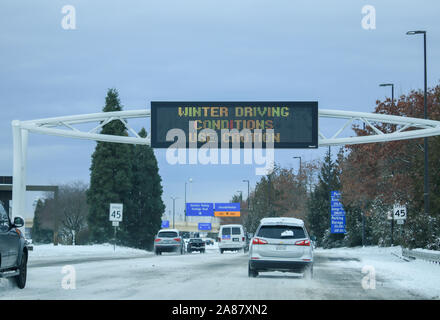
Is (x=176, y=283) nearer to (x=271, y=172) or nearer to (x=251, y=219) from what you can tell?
(x=271, y=172)

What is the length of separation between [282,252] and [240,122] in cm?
1450

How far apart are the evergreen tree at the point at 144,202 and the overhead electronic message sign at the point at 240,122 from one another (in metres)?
36.6

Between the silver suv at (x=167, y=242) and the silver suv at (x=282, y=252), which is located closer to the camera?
the silver suv at (x=282, y=252)

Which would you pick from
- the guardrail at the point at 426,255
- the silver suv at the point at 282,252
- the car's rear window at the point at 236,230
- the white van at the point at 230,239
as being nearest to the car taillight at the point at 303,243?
the silver suv at the point at 282,252

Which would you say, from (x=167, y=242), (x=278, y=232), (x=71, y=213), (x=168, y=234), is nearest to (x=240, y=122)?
(x=278, y=232)

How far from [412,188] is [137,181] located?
3426 centimetres

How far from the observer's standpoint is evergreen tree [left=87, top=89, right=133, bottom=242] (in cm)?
6762

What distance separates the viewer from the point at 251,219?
131500 mm

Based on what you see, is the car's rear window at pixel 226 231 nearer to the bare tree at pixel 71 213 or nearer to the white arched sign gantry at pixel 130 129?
the white arched sign gantry at pixel 130 129

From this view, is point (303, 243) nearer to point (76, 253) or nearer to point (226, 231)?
point (76, 253)

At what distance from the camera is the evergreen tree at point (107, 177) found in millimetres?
67625

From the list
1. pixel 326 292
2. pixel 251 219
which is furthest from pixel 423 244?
pixel 251 219
